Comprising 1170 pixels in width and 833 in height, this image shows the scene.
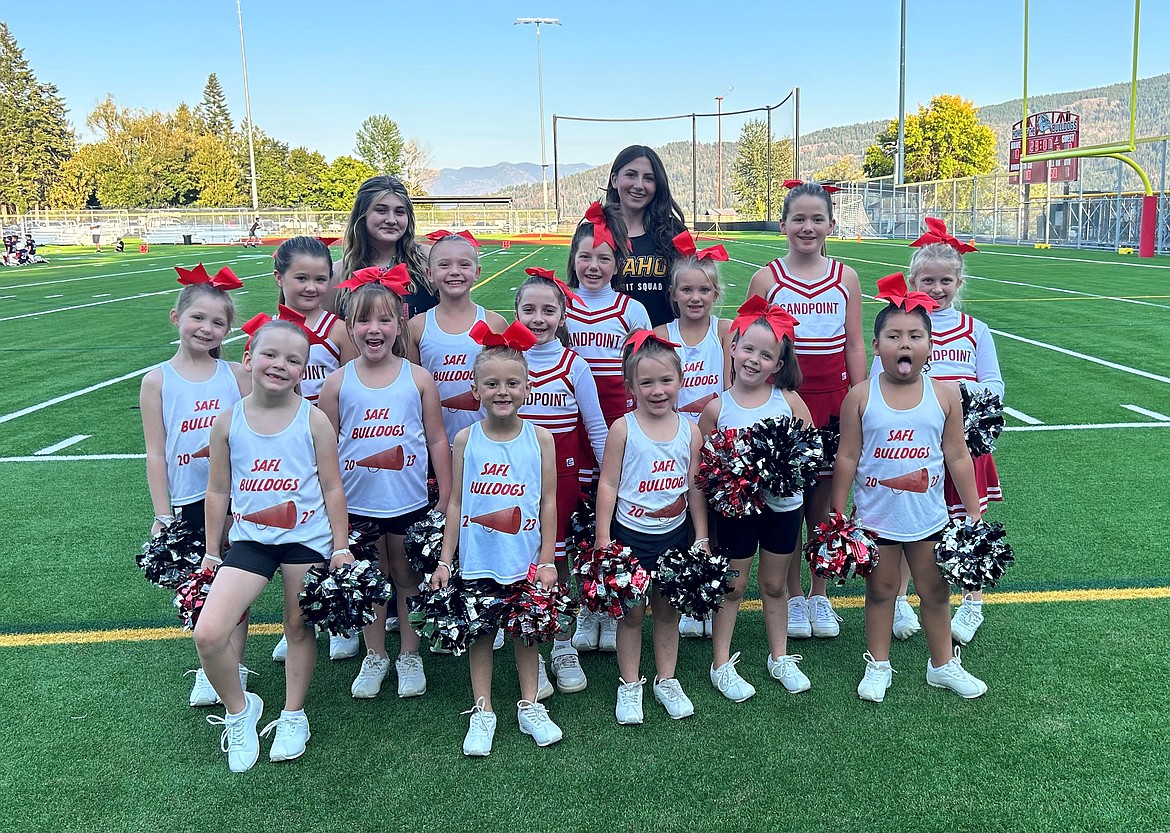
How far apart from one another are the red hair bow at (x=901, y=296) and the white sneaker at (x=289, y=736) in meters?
2.41

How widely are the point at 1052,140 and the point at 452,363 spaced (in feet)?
97.2

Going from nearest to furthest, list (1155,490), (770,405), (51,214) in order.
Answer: (770,405) < (1155,490) < (51,214)

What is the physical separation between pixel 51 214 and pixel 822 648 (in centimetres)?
6333

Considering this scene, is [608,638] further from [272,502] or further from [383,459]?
[272,502]

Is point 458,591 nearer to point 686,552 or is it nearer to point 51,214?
point 686,552

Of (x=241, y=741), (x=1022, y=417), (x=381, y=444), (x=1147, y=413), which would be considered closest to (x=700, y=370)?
(x=381, y=444)

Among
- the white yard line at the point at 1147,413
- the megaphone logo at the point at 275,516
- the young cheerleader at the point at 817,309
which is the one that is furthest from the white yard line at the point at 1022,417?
the megaphone logo at the point at 275,516

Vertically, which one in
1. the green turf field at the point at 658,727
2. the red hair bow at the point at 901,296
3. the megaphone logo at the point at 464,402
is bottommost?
the green turf field at the point at 658,727

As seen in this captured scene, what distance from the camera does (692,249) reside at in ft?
12.0

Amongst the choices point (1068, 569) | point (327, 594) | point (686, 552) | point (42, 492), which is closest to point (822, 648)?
point (686, 552)

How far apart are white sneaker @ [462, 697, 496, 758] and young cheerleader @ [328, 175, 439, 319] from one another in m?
1.66

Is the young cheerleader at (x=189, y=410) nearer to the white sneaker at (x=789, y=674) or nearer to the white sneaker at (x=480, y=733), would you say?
the white sneaker at (x=480, y=733)

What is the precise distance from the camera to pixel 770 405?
10.4ft

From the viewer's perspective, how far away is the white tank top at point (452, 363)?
11.3 feet
